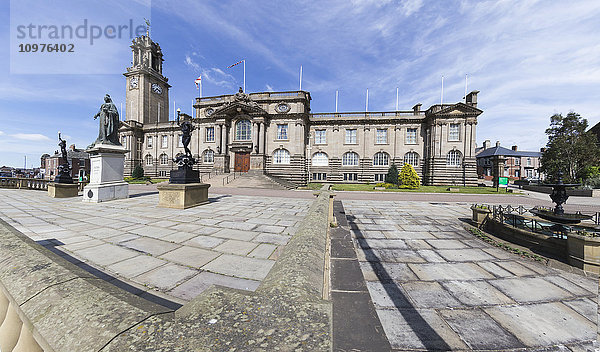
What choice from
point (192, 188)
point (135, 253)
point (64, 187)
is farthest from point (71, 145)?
point (135, 253)

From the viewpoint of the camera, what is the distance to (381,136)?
101 feet

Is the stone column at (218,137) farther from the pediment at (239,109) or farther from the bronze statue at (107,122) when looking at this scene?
the bronze statue at (107,122)

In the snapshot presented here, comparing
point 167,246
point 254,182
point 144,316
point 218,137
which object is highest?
point 218,137

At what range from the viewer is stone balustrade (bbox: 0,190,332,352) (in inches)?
30.9

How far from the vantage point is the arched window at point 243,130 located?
30.3 metres

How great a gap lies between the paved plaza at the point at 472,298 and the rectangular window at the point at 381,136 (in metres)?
27.4

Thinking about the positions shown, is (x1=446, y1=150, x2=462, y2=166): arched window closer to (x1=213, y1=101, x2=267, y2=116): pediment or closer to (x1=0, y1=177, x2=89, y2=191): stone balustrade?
(x1=213, y1=101, x2=267, y2=116): pediment

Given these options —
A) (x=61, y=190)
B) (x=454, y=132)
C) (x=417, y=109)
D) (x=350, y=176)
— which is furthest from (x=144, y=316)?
(x=417, y=109)

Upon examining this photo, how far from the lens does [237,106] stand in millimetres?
29531

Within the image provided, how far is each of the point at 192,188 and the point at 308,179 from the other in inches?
911

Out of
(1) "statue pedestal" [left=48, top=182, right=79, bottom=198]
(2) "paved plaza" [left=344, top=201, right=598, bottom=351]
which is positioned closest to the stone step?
(1) "statue pedestal" [left=48, top=182, right=79, bottom=198]

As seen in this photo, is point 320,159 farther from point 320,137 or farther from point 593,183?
point 593,183

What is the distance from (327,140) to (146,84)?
3777 centimetres

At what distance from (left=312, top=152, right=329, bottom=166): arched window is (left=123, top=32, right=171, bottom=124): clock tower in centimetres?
3417
